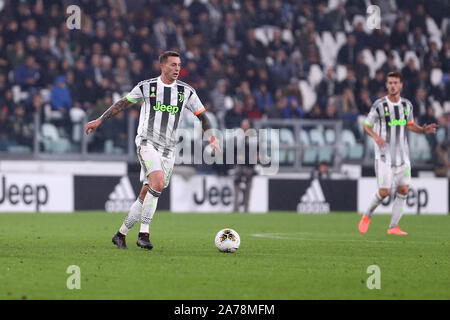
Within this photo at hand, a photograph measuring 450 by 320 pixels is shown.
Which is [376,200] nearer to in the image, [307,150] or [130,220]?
[130,220]

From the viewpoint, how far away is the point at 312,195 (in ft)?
70.5

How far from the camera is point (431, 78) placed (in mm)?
25656

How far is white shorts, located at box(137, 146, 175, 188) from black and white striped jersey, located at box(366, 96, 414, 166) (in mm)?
4418

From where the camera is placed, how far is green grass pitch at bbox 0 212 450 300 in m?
6.63

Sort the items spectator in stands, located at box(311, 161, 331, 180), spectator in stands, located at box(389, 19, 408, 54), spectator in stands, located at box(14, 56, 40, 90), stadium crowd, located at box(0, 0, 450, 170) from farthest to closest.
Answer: spectator in stands, located at box(389, 19, 408, 54), spectator in stands, located at box(311, 161, 331, 180), stadium crowd, located at box(0, 0, 450, 170), spectator in stands, located at box(14, 56, 40, 90)

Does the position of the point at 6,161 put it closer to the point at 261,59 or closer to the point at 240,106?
the point at 240,106

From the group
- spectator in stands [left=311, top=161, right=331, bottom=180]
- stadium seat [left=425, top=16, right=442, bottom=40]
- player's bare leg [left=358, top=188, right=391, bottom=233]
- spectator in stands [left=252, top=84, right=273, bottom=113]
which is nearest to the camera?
player's bare leg [left=358, top=188, right=391, bottom=233]

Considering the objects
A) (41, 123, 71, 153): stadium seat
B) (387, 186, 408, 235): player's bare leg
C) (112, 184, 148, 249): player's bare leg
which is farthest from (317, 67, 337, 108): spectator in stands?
(112, 184, 148, 249): player's bare leg

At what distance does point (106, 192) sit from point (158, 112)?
32.7 feet

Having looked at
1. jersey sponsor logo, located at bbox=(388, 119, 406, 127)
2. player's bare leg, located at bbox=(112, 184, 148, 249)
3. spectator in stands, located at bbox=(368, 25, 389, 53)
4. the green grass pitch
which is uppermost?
spectator in stands, located at bbox=(368, 25, 389, 53)

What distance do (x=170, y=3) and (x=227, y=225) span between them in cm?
1009

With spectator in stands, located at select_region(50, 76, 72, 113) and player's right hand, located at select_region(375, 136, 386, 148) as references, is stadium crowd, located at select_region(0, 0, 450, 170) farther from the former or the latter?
player's right hand, located at select_region(375, 136, 386, 148)

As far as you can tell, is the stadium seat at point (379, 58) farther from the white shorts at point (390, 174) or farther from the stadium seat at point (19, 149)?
the white shorts at point (390, 174)
